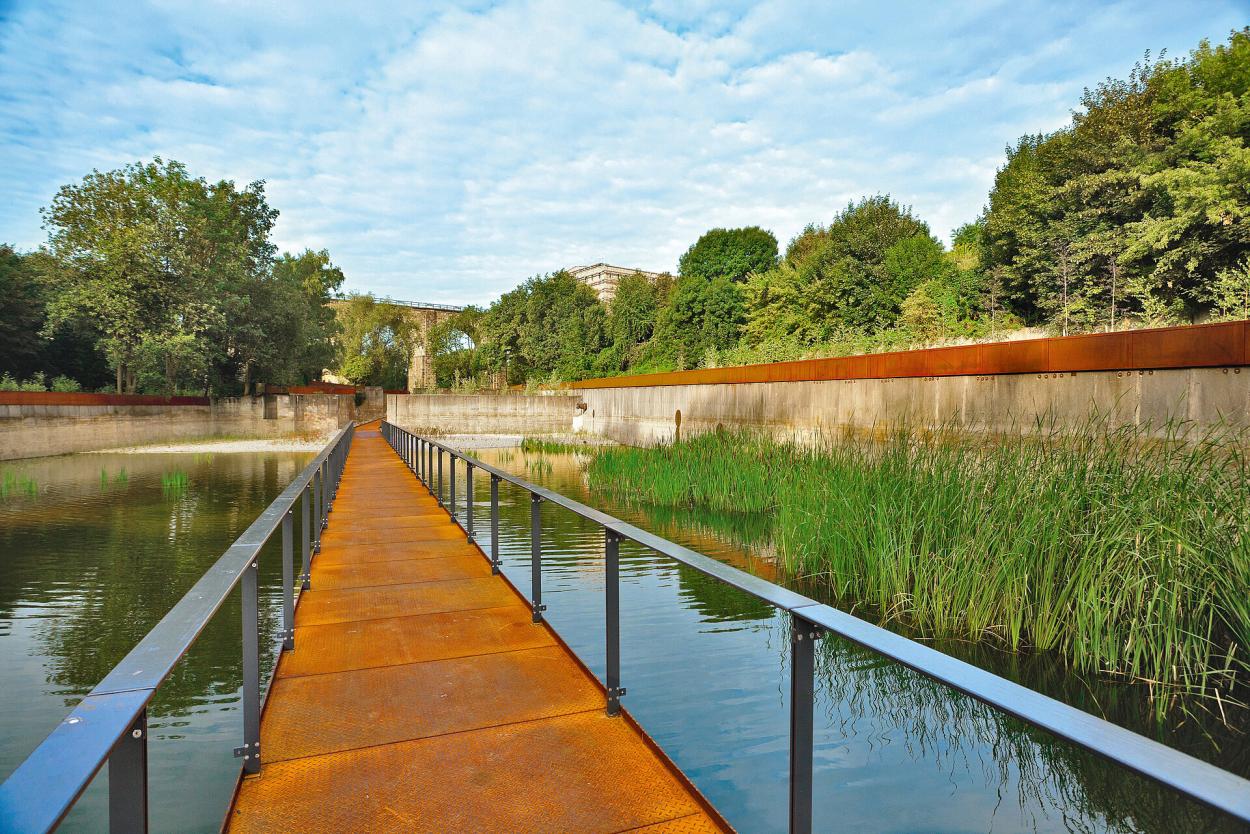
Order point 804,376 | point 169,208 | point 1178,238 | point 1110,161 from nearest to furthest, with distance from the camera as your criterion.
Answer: point 804,376, point 1178,238, point 1110,161, point 169,208

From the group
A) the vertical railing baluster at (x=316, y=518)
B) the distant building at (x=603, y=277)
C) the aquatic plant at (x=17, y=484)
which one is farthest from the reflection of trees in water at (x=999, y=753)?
the distant building at (x=603, y=277)

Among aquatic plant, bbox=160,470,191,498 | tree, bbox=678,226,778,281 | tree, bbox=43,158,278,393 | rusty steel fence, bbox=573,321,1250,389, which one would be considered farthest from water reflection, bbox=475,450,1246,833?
tree, bbox=678,226,778,281

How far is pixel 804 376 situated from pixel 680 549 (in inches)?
455

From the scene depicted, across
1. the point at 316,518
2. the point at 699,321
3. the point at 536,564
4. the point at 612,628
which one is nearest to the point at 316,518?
the point at 316,518

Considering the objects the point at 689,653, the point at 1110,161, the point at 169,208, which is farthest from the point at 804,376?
the point at 169,208

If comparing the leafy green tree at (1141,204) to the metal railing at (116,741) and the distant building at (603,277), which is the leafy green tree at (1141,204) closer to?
the metal railing at (116,741)

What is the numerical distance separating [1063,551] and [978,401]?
179 inches

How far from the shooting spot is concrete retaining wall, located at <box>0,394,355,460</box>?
2327 centimetres

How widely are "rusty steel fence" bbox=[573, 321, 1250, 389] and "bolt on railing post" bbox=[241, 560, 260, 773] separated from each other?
745 centimetres

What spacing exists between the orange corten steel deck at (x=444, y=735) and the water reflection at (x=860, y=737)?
1000 mm

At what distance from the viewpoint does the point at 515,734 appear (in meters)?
2.97

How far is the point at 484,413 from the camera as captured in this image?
3547cm

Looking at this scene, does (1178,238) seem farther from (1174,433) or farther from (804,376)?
(1174,433)

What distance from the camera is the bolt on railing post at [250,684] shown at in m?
2.69
